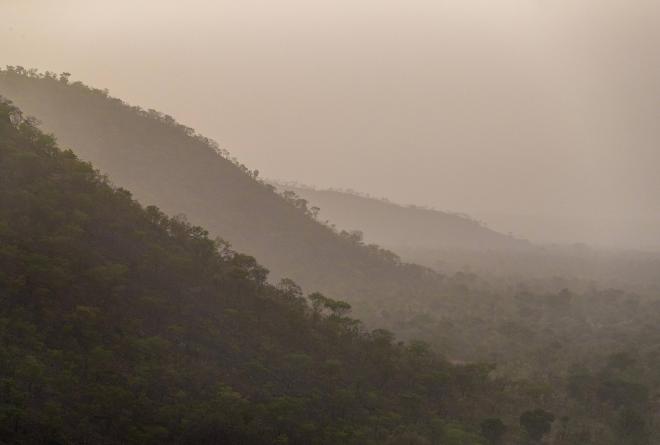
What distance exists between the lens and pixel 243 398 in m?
24.3

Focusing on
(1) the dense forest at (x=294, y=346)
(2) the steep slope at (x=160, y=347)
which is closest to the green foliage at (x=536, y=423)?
(1) the dense forest at (x=294, y=346)

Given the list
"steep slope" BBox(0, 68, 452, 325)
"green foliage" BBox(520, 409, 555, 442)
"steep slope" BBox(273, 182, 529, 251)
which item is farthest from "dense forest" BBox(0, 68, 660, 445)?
"steep slope" BBox(273, 182, 529, 251)

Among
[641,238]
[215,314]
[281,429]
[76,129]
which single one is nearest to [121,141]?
[76,129]

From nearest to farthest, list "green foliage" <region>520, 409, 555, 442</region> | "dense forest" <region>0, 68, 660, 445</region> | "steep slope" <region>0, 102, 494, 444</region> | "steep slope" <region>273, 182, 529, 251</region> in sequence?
"steep slope" <region>0, 102, 494, 444</region> → "dense forest" <region>0, 68, 660, 445</region> → "green foliage" <region>520, 409, 555, 442</region> → "steep slope" <region>273, 182, 529, 251</region>

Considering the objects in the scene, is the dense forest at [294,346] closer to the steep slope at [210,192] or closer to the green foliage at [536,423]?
the green foliage at [536,423]

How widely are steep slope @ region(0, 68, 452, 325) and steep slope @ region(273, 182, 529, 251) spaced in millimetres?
44265

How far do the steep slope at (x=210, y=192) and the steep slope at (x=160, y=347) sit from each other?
686 inches

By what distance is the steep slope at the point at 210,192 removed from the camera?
53688mm

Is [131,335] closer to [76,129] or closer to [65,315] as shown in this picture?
[65,315]

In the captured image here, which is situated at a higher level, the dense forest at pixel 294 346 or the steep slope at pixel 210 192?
the steep slope at pixel 210 192

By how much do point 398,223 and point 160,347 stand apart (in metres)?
99.4

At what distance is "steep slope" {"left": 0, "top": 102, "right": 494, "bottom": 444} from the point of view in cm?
2039

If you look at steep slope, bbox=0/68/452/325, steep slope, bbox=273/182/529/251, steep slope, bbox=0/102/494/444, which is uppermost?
steep slope, bbox=273/182/529/251

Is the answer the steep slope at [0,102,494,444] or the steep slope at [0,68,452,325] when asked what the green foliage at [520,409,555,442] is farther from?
the steep slope at [0,68,452,325]
